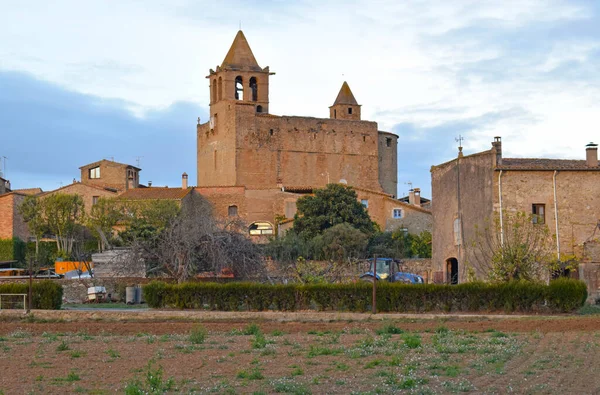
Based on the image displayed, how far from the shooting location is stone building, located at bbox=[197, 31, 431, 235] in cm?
7531

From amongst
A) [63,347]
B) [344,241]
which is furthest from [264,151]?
[63,347]

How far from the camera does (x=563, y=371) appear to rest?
1670cm

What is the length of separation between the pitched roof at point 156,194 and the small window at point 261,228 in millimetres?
5487

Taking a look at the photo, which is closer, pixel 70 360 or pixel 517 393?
pixel 517 393

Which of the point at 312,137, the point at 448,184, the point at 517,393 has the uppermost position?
the point at 312,137

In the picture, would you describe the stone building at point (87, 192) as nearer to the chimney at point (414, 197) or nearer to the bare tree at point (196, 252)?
the chimney at point (414, 197)

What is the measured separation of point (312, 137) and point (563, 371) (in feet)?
213

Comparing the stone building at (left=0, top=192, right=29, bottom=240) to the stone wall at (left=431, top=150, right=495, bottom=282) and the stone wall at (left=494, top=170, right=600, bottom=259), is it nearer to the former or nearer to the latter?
the stone wall at (left=431, top=150, right=495, bottom=282)

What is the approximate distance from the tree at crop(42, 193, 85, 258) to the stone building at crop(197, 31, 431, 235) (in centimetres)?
1230

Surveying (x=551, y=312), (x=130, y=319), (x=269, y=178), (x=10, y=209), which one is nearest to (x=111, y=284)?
(x=130, y=319)

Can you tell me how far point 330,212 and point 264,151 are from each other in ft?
51.7

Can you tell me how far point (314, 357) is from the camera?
64.7ft

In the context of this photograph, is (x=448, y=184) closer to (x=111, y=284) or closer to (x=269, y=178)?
(x=111, y=284)

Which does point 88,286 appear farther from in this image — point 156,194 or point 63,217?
point 156,194
